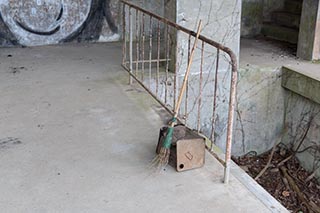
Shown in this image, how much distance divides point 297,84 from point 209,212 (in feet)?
10.1

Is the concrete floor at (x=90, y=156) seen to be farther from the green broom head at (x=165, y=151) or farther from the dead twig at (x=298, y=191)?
the dead twig at (x=298, y=191)

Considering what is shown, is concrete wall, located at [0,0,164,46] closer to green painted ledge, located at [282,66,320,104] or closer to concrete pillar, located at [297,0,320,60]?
concrete pillar, located at [297,0,320,60]

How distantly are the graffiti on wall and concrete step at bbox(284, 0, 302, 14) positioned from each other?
308 cm

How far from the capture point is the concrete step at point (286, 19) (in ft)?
21.8

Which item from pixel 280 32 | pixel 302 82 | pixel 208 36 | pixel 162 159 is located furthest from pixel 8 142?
pixel 280 32

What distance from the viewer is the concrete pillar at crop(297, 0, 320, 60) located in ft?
16.7

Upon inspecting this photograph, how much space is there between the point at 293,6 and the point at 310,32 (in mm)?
1919

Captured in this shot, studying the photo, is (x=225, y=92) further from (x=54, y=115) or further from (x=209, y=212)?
(x=209, y=212)

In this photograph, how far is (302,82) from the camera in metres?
4.55

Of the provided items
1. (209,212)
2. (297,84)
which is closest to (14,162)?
(209,212)

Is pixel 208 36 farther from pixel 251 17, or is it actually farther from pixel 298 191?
pixel 251 17

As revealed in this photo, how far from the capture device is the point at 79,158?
2.53 metres

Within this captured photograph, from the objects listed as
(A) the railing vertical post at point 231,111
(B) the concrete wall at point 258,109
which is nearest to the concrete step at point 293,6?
(B) the concrete wall at point 258,109

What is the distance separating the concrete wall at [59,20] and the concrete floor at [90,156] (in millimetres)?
1840
